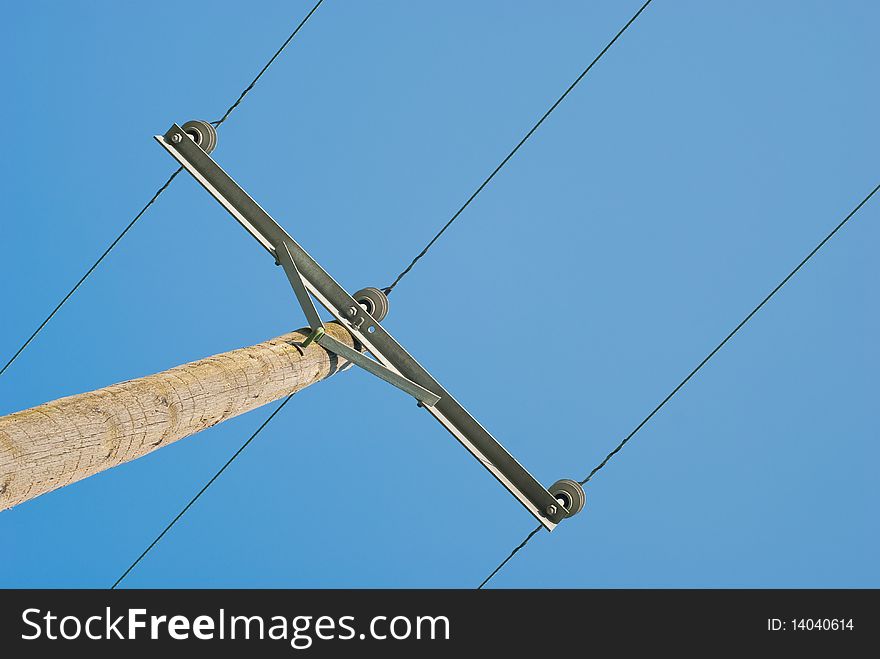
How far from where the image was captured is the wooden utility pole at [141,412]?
4156mm

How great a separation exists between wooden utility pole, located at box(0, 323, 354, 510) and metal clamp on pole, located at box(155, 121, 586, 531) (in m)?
0.15

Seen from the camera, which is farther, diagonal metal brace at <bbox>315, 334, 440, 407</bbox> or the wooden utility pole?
diagonal metal brace at <bbox>315, 334, 440, 407</bbox>

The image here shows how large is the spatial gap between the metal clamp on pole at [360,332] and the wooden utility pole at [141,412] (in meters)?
0.15

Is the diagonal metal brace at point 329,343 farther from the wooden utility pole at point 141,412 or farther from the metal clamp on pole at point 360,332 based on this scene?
the wooden utility pole at point 141,412

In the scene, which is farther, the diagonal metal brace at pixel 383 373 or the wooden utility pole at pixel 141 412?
the diagonal metal brace at pixel 383 373

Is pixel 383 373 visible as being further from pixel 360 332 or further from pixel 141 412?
pixel 141 412

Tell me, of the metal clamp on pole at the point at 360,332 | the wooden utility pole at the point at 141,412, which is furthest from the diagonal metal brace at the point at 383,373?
the wooden utility pole at the point at 141,412

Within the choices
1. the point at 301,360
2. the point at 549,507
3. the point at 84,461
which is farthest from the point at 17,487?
the point at 549,507

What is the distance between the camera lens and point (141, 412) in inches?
189

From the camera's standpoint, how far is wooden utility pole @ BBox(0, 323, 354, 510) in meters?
4.16

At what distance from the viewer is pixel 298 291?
6.23 m

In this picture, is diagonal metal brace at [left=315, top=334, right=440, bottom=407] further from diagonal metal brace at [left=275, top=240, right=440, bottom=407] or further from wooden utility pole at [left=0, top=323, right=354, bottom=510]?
wooden utility pole at [left=0, top=323, right=354, bottom=510]

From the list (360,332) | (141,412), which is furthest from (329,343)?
(141,412)

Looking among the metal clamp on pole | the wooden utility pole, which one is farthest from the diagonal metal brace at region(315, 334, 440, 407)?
the wooden utility pole
